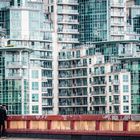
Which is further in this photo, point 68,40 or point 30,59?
point 68,40

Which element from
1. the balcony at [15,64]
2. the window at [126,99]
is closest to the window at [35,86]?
the balcony at [15,64]

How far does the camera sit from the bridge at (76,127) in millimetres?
87312

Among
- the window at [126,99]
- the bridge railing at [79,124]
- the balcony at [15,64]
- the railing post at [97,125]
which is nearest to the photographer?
the bridge railing at [79,124]

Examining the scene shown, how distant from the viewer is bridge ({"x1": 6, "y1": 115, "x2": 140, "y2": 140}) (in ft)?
286

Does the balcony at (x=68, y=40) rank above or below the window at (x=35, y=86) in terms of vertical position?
above

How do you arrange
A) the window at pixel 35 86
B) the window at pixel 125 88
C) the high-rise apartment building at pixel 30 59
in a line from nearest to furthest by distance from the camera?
the high-rise apartment building at pixel 30 59
the window at pixel 35 86
the window at pixel 125 88

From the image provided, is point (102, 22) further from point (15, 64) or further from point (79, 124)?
point (79, 124)

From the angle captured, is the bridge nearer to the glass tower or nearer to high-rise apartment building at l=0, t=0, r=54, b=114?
high-rise apartment building at l=0, t=0, r=54, b=114

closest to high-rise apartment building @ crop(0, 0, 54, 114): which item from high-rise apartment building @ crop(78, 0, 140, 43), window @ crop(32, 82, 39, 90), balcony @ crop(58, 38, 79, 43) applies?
→ window @ crop(32, 82, 39, 90)

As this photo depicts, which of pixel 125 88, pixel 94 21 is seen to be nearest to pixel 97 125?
pixel 125 88

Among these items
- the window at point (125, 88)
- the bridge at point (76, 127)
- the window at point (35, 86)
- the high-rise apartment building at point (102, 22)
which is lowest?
the bridge at point (76, 127)

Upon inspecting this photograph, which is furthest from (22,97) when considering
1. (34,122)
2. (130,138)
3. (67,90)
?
(130,138)

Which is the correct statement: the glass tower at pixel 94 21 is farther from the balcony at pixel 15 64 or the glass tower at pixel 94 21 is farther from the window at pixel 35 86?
the balcony at pixel 15 64

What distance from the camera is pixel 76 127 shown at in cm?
9319
